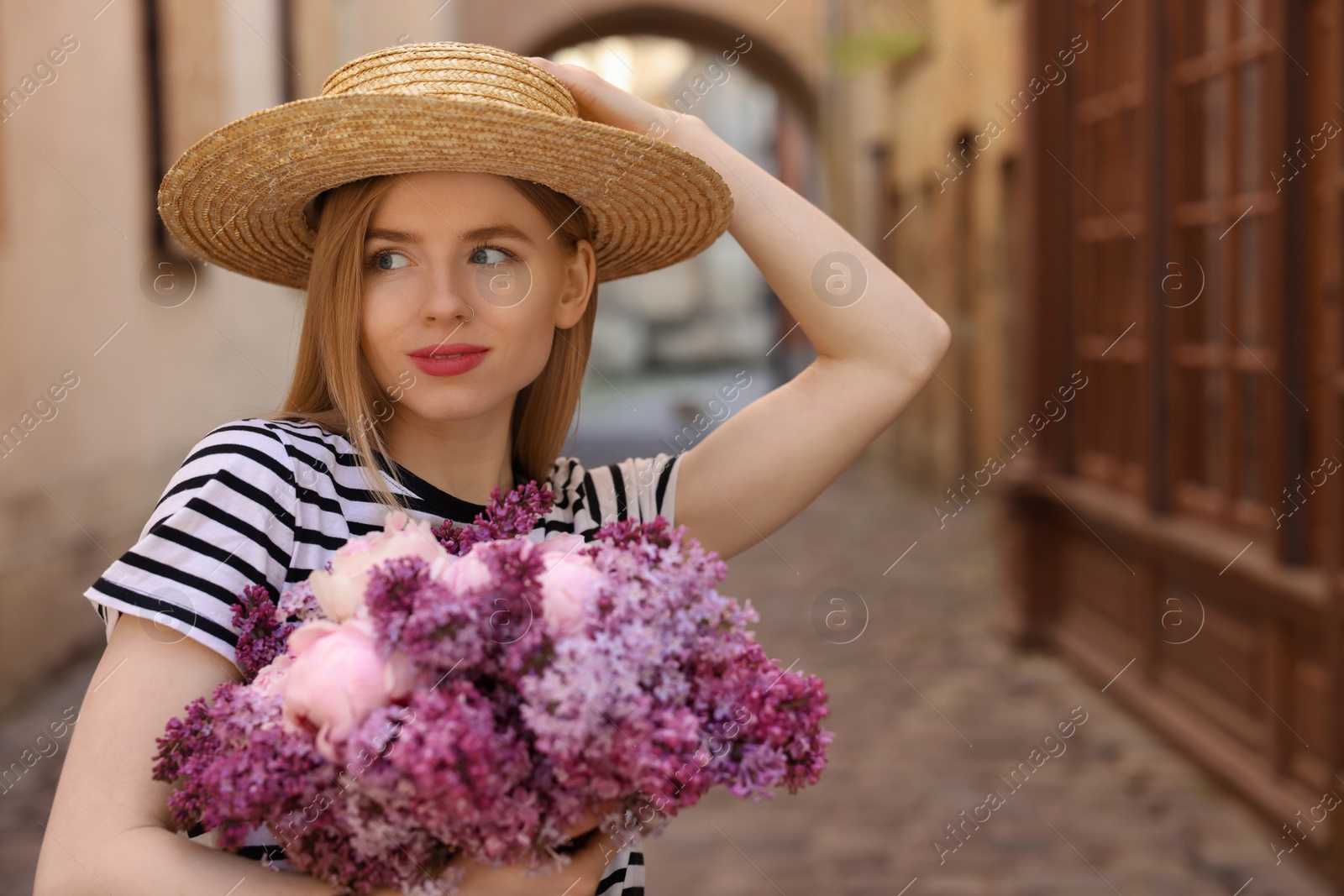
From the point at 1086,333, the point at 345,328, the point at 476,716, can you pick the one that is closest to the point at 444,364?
the point at 345,328

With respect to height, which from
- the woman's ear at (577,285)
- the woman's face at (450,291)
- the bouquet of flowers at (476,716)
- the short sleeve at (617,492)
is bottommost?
the bouquet of flowers at (476,716)

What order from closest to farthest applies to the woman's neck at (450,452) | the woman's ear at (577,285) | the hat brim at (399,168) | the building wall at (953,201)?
the hat brim at (399,168), the woman's neck at (450,452), the woman's ear at (577,285), the building wall at (953,201)

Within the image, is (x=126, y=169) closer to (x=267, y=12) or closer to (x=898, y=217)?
(x=267, y=12)

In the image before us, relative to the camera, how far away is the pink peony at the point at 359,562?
3.78 ft

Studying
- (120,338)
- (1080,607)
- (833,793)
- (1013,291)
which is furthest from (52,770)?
(1013,291)

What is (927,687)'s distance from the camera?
6062 millimetres

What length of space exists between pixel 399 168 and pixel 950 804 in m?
3.69

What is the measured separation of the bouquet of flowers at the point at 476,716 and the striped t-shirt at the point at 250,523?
161 mm

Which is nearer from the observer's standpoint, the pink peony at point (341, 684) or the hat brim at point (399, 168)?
the pink peony at point (341, 684)

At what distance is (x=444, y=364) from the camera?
156cm

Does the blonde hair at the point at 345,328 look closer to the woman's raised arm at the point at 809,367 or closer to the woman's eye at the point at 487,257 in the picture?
the woman's eye at the point at 487,257

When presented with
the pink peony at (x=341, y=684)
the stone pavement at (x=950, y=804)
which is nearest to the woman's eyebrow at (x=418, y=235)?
the pink peony at (x=341, y=684)

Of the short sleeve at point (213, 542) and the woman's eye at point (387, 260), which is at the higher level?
the woman's eye at point (387, 260)

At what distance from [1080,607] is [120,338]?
5.08m
